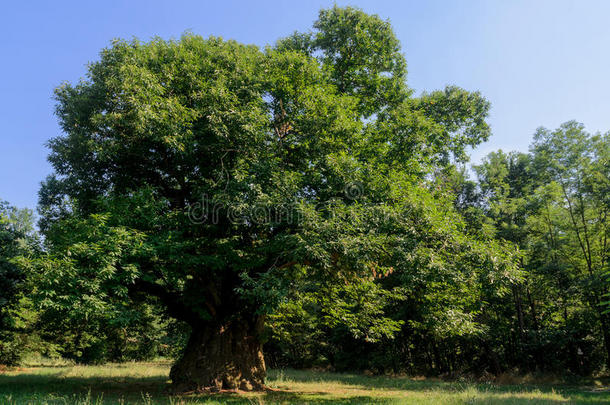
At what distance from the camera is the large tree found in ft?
37.3

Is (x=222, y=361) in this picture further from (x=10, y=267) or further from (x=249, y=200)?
(x=10, y=267)

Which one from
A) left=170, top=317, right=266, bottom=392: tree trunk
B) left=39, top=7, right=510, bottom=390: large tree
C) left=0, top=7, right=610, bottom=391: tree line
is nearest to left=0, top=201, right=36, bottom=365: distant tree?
left=0, top=7, right=610, bottom=391: tree line

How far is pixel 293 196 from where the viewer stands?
1254 centimetres

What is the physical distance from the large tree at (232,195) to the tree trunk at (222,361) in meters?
0.06

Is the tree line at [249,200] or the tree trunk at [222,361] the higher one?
the tree line at [249,200]

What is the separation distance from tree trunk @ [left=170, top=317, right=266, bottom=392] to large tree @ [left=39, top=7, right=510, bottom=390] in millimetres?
59

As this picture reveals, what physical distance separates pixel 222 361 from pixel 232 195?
7.76 metres

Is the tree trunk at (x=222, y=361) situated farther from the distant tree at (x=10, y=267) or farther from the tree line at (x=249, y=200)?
the distant tree at (x=10, y=267)

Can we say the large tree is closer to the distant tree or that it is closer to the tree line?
the tree line

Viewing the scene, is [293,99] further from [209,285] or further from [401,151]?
[209,285]

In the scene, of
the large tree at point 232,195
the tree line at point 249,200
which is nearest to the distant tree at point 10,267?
the tree line at point 249,200

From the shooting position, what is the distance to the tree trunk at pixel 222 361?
14.7 m

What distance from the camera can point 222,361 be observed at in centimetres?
1510

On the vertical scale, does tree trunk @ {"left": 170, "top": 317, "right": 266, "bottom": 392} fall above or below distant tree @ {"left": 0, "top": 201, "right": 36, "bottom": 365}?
below
